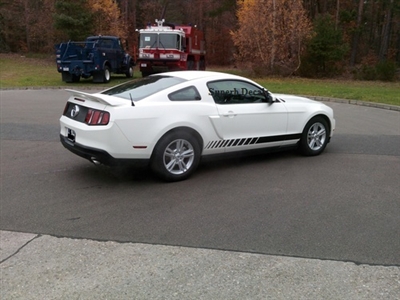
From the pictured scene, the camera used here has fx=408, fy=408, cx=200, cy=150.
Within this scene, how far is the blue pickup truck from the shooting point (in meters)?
21.1

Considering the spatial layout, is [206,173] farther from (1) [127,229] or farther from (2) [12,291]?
(2) [12,291]

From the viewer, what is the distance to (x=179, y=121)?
5.69 meters

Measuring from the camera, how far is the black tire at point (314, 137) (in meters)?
7.14

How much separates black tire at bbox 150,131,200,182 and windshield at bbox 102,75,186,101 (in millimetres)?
757

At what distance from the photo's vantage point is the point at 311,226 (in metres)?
4.28

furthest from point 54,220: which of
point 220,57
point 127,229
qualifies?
point 220,57

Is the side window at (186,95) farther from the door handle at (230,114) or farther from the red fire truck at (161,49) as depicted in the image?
the red fire truck at (161,49)

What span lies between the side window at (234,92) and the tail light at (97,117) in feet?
5.57

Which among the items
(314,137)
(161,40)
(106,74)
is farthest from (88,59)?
(314,137)

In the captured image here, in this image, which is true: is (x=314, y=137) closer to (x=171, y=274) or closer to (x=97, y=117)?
(x=97, y=117)

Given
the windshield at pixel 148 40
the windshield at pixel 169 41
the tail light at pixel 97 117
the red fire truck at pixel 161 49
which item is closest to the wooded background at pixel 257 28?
the red fire truck at pixel 161 49

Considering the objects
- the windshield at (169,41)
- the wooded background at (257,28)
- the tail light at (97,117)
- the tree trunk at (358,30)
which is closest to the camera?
the tail light at (97,117)

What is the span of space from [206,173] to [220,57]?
42.5m

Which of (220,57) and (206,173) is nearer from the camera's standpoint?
(206,173)
